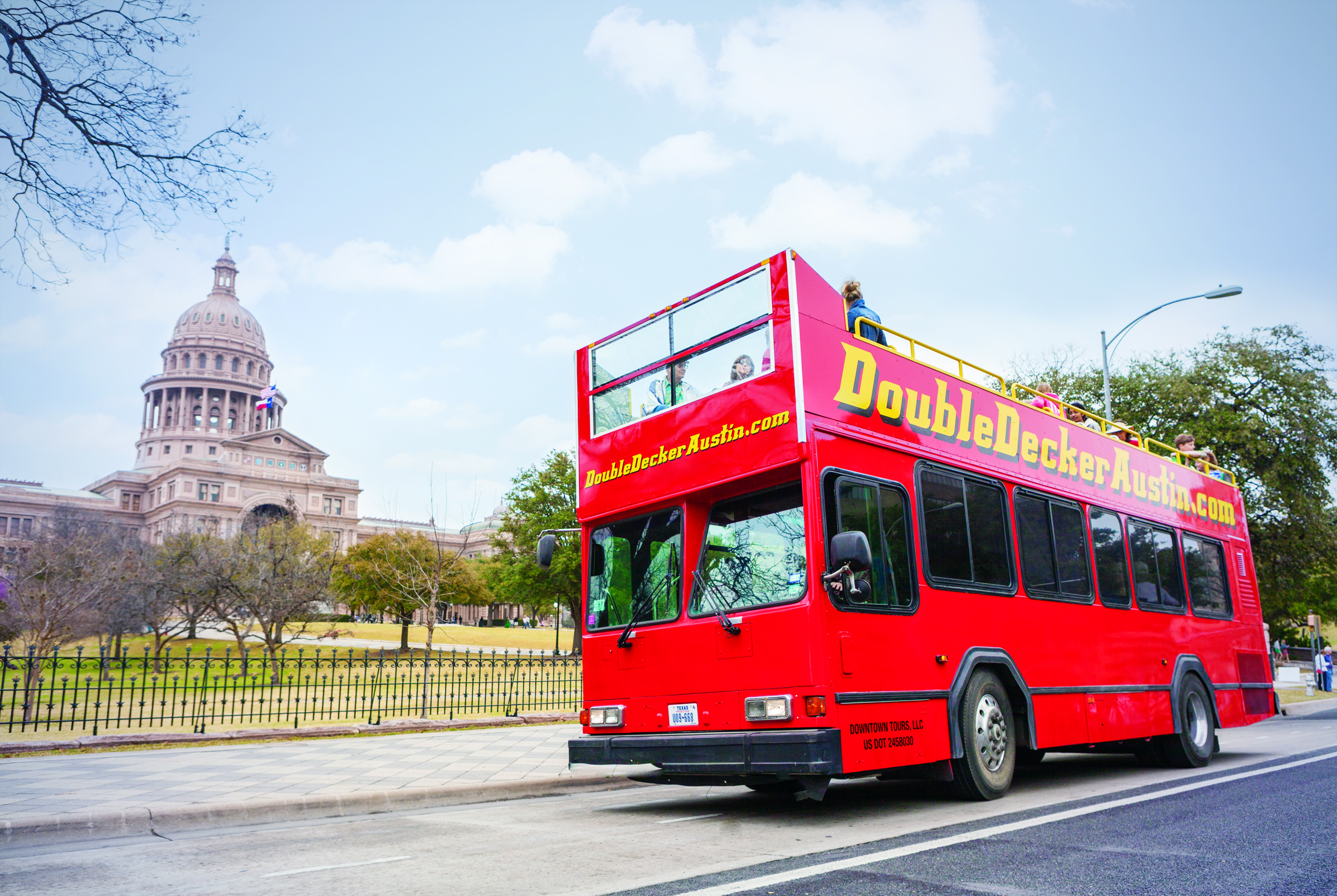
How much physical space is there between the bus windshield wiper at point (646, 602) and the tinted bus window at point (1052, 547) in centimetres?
350

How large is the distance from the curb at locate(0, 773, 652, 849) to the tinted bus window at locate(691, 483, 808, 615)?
11.4ft

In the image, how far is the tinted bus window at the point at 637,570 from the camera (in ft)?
24.6

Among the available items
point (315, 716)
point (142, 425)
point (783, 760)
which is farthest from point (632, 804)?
point (142, 425)

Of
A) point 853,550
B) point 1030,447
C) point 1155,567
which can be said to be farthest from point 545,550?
point 1155,567

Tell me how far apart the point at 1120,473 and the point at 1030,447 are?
2.23 metres

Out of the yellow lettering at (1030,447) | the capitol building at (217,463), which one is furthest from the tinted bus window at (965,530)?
the capitol building at (217,463)

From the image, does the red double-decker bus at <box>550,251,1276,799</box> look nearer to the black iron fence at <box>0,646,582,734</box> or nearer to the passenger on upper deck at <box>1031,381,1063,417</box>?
the passenger on upper deck at <box>1031,381,1063,417</box>

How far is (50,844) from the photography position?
6688 mm

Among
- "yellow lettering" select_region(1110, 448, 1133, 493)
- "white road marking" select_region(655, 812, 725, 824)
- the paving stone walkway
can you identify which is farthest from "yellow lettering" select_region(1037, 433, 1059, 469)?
the paving stone walkway

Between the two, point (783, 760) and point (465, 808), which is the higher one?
point (783, 760)

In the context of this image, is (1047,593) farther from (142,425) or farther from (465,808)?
(142,425)

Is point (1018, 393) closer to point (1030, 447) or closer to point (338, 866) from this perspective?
point (1030, 447)

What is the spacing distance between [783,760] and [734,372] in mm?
2999

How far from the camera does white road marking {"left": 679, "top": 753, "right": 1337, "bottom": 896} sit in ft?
15.4
